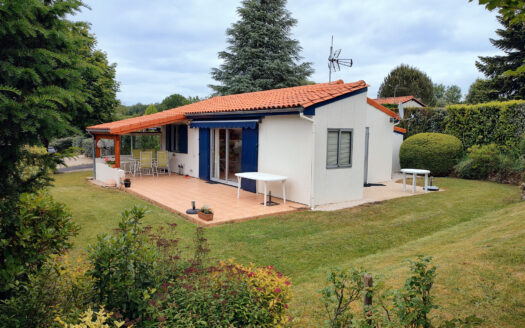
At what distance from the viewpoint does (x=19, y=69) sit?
2.89 m

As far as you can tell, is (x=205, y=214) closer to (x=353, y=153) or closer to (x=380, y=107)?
(x=353, y=153)

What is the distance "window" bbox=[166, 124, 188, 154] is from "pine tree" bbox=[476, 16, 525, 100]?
79.1 feet

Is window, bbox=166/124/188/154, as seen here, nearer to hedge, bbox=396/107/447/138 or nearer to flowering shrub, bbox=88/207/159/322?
hedge, bbox=396/107/447/138

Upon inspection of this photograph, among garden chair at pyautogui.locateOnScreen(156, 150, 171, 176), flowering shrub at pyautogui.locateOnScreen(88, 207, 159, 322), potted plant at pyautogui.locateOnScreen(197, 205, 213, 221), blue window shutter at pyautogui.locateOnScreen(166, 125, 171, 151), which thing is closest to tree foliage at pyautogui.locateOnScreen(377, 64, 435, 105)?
blue window shutter at pyautogui.locateOnScreen(166, 125, 171, 151)

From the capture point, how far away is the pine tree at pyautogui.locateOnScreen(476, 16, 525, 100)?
2677 cm

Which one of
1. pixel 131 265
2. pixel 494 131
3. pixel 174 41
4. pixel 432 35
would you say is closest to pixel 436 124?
pixel 494 131

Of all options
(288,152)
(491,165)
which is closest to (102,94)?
(288,152)

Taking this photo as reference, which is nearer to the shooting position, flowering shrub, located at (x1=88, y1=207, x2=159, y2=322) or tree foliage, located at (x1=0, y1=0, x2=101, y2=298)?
tree foliage, located at (x1=0, y1=0, x2=101, y2=298)

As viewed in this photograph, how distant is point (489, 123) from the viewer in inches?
658

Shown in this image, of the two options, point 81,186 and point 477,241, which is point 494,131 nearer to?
point 477,241

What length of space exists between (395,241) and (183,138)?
12.1 meters

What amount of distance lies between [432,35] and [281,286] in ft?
96.5

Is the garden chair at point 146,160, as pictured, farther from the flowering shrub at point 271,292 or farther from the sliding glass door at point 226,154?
the flowering shrub at point 271,292

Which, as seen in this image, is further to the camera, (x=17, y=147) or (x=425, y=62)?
(x=425, y=62)
